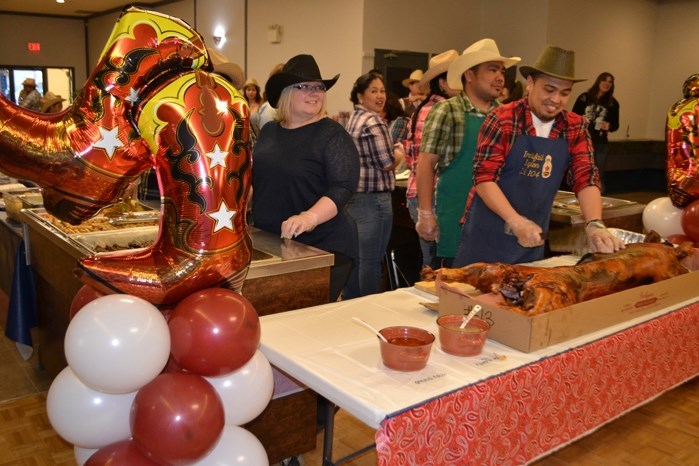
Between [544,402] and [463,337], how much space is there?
0.27m

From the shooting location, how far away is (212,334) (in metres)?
1.32

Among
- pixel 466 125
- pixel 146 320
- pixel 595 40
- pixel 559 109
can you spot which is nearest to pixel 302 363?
pixel 146 320

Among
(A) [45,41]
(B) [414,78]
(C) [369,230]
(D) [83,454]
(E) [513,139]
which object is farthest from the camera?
(A) [45,41]

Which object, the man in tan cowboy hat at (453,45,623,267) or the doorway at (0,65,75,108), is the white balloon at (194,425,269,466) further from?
the doorway at (0,65,75,108)

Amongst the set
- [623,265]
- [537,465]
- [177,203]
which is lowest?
[537,465]

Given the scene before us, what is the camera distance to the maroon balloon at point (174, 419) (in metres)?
1.26

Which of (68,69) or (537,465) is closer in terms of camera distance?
(537,465)

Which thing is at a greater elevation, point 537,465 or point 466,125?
point 466,125

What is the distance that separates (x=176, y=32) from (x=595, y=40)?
30.2ft

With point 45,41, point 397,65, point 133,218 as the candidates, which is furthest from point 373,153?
point 45,41

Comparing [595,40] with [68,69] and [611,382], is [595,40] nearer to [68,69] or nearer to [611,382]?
[611,382]

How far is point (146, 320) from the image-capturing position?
1283 mm

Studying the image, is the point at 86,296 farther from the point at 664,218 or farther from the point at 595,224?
the point at 664,218

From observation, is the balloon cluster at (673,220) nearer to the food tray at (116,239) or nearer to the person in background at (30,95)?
the food tray at (116,239)
